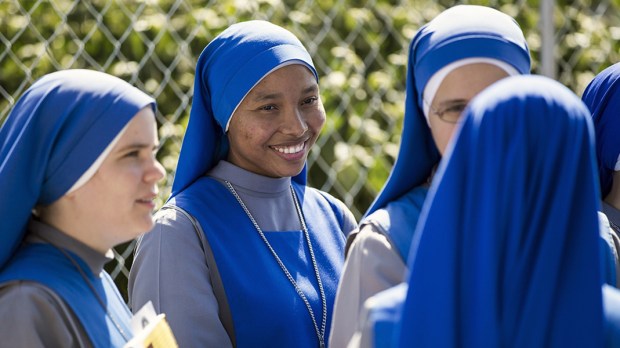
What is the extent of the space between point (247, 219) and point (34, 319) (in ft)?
3.96

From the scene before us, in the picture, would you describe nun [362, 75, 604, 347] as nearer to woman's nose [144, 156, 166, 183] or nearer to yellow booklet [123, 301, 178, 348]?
yellow booklet [123, 301, 178, 348]

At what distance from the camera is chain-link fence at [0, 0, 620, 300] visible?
4496 millimetres

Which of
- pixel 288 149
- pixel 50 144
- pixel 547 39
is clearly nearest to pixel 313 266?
pixel 288 149

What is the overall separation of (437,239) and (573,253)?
0.27 m

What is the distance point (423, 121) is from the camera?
3.08 metres

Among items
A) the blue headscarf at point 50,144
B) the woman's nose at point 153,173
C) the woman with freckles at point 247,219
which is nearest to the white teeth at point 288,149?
the woman with freckles at point 247,219

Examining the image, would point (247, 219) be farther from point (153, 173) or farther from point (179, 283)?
point (153, 173)

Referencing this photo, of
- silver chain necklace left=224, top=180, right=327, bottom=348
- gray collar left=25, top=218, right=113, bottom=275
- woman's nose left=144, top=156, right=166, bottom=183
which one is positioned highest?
woman's nose left=144, top=156, right=166, bottom=183

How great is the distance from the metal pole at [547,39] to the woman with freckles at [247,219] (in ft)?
6.35

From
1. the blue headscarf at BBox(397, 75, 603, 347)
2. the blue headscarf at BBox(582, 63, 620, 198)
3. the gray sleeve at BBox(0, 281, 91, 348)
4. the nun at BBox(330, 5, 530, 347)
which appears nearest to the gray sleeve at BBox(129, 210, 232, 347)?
the nun at BBox(330, 5, 530, 347)

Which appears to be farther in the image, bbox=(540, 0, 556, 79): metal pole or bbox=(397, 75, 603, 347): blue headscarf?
bbox=(540, 0, 556, 79): metal pole

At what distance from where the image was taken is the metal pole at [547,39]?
5305 mm

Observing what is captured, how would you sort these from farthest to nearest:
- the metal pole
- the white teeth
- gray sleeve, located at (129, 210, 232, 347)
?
the metal pole < the white teeth < gray sleeve, located at (129, 210, 232, 347)

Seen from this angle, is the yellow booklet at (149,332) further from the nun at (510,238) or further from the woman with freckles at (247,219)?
the nun at (510,238)
